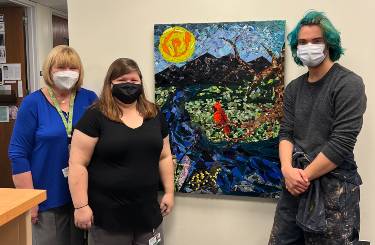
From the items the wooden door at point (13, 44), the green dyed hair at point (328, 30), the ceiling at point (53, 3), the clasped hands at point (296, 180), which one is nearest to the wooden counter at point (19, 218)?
the clasped hands at point (296, 180)

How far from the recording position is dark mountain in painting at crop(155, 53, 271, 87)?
2076 mm

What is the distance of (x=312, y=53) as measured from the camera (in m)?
1.64

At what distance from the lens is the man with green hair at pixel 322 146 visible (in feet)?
5.13

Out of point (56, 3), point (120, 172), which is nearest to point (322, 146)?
point (120, 172)

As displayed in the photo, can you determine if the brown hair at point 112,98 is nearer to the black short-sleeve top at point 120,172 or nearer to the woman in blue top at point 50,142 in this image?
the black short-sleeve top at point 120,172

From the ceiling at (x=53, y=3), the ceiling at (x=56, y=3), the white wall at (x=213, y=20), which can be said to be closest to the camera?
the white wall at (x=213, y=20)

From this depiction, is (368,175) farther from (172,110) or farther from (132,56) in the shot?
(132,56)

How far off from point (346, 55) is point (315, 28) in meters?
0.40

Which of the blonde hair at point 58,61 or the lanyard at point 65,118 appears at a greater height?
the blonde hair at point 58,61

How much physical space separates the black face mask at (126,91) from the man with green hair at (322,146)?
2.48 ft

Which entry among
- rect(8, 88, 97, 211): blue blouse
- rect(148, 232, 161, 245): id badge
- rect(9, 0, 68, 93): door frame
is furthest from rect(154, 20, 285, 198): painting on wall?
rect(9, 0, 68, 93): door frame

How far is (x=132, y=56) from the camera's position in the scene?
2.30 meters

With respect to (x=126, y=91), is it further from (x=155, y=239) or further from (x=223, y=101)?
(x=155, y=239)

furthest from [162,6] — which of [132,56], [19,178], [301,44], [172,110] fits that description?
[19,178]
